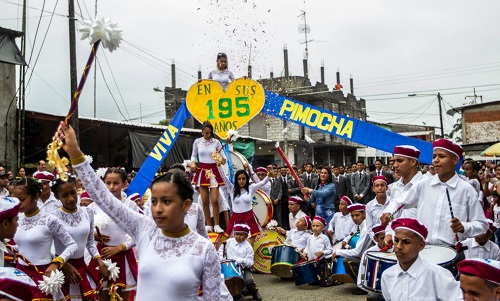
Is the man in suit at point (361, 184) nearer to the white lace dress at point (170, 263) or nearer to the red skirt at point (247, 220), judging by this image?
the red skirt at point (247, 220)

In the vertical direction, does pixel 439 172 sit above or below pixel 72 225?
above

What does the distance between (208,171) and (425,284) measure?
6775 mm

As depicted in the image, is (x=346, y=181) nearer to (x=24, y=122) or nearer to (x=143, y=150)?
(x=143, y=150)

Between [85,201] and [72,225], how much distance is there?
76.6 inches

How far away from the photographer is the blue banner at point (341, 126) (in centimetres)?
972

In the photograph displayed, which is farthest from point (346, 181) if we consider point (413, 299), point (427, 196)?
point (413, 299)

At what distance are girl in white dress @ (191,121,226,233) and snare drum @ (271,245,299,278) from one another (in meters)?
1.49

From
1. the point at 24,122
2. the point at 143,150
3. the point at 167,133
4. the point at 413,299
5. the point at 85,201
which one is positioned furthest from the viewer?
the point at 143,150

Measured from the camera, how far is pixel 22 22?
18.0 m

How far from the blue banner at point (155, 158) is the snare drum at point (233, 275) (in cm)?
309

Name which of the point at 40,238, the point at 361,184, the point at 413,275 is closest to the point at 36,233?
the point at 40,238

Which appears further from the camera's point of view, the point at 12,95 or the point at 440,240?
the point at 12,95

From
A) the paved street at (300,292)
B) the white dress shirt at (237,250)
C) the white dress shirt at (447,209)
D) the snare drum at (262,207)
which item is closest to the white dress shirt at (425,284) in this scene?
the white dress shirt at (447,209)

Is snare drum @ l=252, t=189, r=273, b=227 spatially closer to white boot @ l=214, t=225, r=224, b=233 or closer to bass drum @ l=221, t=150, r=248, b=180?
bass drum @ l=221, t=150, r=248, b=180
